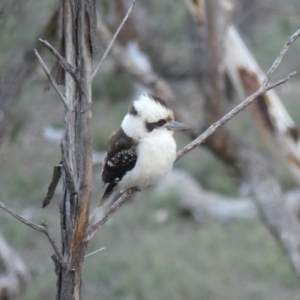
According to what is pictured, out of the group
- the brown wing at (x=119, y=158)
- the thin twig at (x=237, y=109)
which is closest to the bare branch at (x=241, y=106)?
the thin twig at (x=237, y=109)

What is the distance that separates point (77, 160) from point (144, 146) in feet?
3.02

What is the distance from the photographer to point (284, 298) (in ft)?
16.4

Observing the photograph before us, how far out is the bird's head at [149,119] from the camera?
2.53 meters

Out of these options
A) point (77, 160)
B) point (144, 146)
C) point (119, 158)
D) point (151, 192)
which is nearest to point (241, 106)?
point (77, 160)

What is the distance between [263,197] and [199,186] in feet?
9.88

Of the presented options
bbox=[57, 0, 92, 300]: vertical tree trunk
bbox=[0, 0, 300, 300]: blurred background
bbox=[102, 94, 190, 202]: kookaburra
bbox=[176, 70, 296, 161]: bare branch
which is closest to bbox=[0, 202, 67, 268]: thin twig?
bbox=[57, 0, 92, 300]: vertical tree trunk

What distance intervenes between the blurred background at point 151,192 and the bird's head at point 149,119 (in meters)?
0.85

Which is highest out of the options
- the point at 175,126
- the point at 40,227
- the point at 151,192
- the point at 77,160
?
the point at 151,192

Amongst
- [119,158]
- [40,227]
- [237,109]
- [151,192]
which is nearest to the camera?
[40,227]

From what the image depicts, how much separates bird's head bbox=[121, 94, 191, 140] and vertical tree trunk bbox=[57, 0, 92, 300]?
79 centimetres

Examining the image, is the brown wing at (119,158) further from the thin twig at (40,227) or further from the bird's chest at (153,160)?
the thin twig at (40,227)

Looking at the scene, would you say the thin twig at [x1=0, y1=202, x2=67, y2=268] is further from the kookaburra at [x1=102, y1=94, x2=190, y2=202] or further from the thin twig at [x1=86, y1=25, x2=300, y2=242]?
the kookaburra at [x1=102, y1=94, x2=190, y2=202]

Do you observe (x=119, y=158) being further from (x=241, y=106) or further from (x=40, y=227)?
(x=40, y=227)

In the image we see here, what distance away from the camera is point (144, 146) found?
8.54 feet
